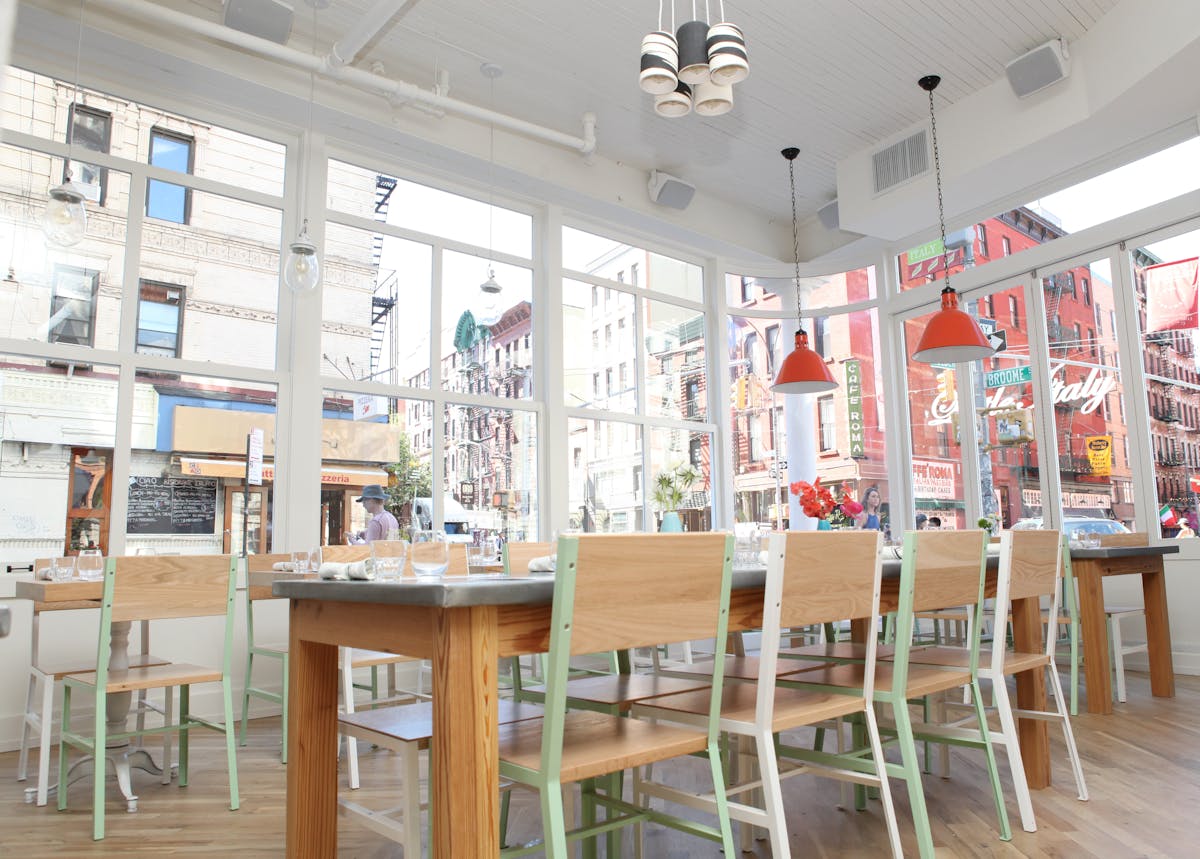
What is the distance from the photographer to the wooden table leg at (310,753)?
1.89 meters

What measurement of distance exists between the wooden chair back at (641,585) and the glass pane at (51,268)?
4172 mm

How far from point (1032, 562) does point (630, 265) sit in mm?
5094

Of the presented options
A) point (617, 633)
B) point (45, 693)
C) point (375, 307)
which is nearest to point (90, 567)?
point (45, 693)

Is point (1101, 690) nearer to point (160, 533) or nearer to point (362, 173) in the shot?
point (160, 533)

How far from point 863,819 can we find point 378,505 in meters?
3.75

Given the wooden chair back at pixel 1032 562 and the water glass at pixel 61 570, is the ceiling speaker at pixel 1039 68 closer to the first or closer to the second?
the wooden chair back at pixel 1032 562

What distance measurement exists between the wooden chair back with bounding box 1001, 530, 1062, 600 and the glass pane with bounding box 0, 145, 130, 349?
4.51 metres

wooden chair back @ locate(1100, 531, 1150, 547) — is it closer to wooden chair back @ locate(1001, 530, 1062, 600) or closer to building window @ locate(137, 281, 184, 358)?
wooden chair back @ locate(1001, 530, 1062, 600)

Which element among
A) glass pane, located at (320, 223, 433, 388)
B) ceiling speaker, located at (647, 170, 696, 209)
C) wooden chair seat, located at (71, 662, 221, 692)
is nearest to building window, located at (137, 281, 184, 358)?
glass pane, located at (320, 223, 433, 388)

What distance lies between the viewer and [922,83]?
18.9ft

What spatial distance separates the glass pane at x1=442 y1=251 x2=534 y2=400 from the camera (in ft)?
19.8

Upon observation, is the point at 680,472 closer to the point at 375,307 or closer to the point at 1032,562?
the point at 375,307

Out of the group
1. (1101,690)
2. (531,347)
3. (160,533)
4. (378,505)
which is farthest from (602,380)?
(1101,690)

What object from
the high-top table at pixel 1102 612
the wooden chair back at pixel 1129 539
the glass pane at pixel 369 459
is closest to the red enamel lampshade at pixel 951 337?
the high-top table at pixel 1102 612
